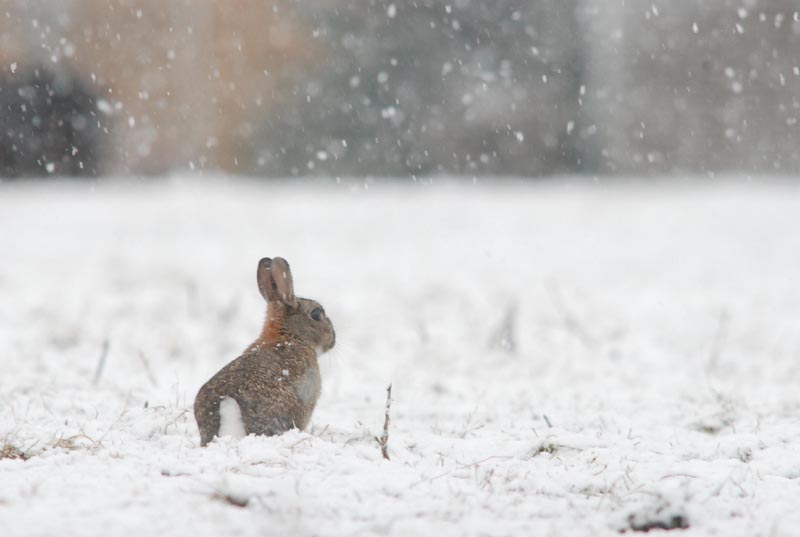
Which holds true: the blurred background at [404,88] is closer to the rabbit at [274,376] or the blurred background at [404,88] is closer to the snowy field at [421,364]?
the snowy field at [421,364]

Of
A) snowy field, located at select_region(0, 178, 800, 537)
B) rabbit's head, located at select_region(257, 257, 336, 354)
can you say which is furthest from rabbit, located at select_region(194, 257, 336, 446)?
snowy field, located at select_region(0, 178, 800, 537)

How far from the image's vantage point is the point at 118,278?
1009 cm

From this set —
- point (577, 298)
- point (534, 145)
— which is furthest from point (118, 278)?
point (534, 145)

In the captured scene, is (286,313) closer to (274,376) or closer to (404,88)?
(274,376)

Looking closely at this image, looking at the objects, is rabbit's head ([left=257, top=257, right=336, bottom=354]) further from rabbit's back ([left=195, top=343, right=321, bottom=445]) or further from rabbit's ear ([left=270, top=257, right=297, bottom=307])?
rabbit's back ([left=195, top=343, right=321, bottom=445])

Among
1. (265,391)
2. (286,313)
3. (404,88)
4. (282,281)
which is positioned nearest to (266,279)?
(282,281)

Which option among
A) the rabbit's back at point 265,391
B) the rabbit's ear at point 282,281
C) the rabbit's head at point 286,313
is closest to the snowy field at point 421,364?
the rabbit's back at point 265,391

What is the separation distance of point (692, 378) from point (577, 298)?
135 inches

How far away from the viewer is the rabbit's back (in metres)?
3.99

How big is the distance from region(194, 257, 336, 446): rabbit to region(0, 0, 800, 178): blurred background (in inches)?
651

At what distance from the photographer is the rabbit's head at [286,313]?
4602mm

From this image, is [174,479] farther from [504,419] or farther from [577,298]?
[577,298]

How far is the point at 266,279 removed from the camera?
15.3 feet

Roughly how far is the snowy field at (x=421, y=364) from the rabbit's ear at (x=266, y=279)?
713mm
